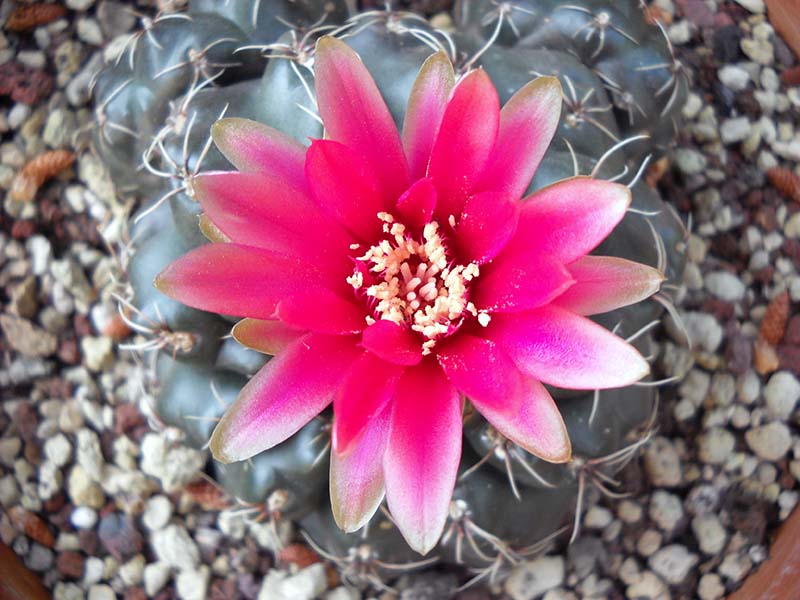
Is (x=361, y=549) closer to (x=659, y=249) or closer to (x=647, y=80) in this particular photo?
(x=659, y=249)

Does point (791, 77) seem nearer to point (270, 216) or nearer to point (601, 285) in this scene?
point (601, 285)

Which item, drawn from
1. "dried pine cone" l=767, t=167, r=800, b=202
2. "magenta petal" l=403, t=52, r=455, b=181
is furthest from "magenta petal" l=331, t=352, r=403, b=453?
"dried pine cone" l=767, t=167, r=800, b=202

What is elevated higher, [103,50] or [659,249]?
[103,50]

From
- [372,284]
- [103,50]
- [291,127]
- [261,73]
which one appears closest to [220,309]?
[372,284]

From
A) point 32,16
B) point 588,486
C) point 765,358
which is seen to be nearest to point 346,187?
point 588,486

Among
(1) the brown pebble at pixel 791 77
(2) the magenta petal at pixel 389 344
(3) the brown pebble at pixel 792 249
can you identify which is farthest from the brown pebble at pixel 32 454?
(1) the brown pebble at pixel 791 77

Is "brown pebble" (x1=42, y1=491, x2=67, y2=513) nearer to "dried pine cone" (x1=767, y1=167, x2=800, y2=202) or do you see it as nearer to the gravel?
the gravel
